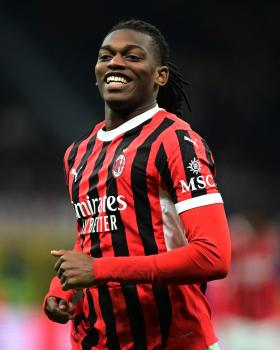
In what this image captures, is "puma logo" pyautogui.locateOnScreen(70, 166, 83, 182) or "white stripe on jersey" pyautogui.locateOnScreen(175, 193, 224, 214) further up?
"puma logo" pyautogui.locateOnScreen(70, 166, 83, 182)

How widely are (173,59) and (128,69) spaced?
35.1 feet

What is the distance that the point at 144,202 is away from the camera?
252 cm

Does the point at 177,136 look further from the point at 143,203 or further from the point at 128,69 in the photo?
the point at 128,69

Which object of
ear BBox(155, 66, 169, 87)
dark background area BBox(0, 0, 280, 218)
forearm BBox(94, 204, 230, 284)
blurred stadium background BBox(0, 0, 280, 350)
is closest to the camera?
forearm BBox(94, 204, 230, 284)

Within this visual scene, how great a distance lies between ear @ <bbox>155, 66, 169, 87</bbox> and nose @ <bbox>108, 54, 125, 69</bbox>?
0.15m

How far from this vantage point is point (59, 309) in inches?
108

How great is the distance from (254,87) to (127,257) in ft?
35.9

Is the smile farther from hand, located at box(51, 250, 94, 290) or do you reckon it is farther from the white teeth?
hand, located at box(51, 250, 94, 290)

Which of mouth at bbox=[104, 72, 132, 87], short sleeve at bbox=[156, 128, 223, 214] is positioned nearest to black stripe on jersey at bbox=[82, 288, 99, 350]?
short sleeve at bbox=[156, 128, 223, 214]

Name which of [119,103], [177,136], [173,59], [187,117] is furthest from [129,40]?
[173,59]

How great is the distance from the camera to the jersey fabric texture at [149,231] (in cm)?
246

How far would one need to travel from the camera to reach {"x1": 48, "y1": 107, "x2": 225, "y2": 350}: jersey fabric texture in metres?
2.46

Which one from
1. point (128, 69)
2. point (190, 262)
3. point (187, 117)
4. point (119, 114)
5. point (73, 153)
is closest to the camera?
point (190, 262)

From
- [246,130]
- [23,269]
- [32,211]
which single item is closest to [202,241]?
[23,269]
